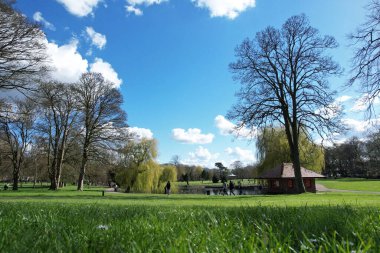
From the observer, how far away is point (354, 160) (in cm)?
12644

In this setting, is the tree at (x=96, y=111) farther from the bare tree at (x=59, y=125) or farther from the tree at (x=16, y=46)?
the tree at (x=16, y=46)

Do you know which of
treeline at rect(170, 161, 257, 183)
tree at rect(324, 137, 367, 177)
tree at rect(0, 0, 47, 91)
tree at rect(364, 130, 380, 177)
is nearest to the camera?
tree at rect(0, 0, 47, 91)

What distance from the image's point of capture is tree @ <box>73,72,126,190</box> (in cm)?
4762

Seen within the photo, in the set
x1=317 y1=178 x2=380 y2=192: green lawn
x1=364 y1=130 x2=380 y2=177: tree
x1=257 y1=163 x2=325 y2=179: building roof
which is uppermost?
x1=364 y1=130 x2=380 y2=177: tree

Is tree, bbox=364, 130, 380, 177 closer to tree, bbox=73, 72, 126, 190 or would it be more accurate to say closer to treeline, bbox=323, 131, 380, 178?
treeline, bbox=323, 131, 380, 178

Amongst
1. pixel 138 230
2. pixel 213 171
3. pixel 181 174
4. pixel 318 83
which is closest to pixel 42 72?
pixel 318 83

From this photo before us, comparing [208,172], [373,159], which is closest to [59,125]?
[373,159]

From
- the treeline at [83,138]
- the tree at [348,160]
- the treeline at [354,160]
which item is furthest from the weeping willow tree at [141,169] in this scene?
the tree at [348,160]

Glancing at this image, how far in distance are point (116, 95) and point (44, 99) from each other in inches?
737

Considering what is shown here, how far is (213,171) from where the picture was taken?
179 m

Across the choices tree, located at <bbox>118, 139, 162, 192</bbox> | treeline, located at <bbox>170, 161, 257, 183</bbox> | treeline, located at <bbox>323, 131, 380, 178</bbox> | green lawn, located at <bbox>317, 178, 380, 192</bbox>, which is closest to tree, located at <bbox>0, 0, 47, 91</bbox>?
tree, located at <bbox>118, 139, 162, 192</bbox>

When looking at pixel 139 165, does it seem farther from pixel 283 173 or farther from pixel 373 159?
pixel 373 159

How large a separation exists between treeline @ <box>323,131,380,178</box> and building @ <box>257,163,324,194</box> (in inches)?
2242

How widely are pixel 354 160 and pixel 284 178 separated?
8389 centimetres
